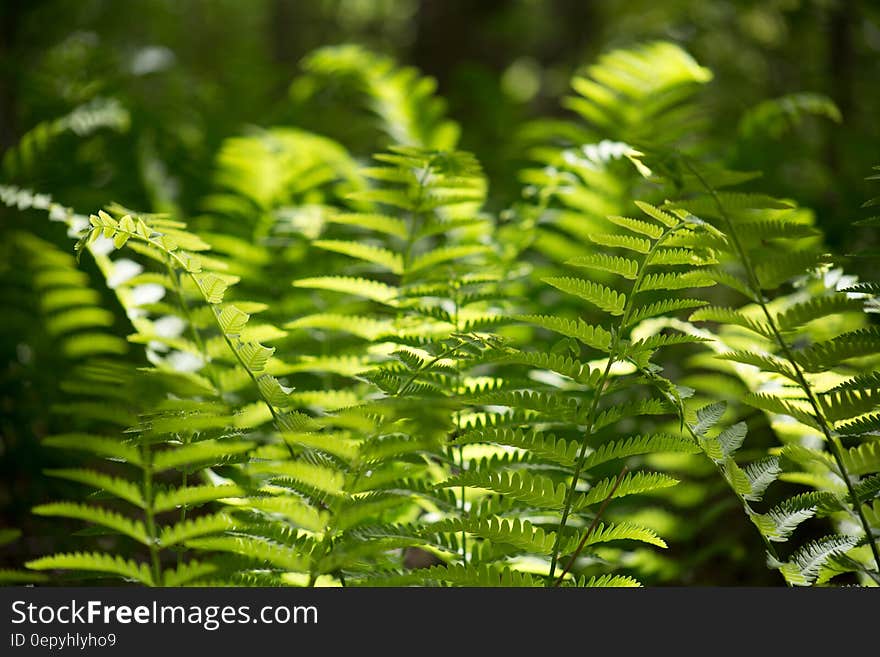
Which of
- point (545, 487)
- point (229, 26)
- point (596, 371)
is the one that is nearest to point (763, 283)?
point (596, 371)

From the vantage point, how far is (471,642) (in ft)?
2.39

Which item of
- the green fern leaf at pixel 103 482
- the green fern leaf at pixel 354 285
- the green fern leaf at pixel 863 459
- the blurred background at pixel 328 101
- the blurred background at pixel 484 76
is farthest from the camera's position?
the blurred background at pixel 484 76

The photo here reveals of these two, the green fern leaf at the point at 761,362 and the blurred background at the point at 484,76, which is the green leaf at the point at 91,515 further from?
the blurred background at the point at 484,76

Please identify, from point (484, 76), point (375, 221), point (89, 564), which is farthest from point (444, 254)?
point (484, 76)

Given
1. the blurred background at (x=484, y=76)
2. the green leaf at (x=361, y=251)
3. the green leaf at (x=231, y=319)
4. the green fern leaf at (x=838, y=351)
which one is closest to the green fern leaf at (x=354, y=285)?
the green leaf at (x=361, y=251)

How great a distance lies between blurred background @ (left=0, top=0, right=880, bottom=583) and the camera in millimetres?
1764

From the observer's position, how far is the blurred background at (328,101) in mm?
1764

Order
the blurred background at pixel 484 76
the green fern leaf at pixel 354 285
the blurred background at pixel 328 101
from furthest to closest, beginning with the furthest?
the blurred background at pixel 484 76 → the blurred background at pixel 328 101 → the green fern leaf at pixel 354 285

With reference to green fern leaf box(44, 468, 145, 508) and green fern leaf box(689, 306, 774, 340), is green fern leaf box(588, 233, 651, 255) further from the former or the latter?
green fern leaf box(44, 468, 145, 508)

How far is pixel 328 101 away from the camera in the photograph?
9.86 ft

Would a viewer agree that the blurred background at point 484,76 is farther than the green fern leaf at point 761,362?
Yes

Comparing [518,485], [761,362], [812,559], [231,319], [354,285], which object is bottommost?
→ [812,559]

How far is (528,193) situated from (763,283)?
0.78 m

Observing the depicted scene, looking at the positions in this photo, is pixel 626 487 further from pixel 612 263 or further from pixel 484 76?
pixel 484 76
